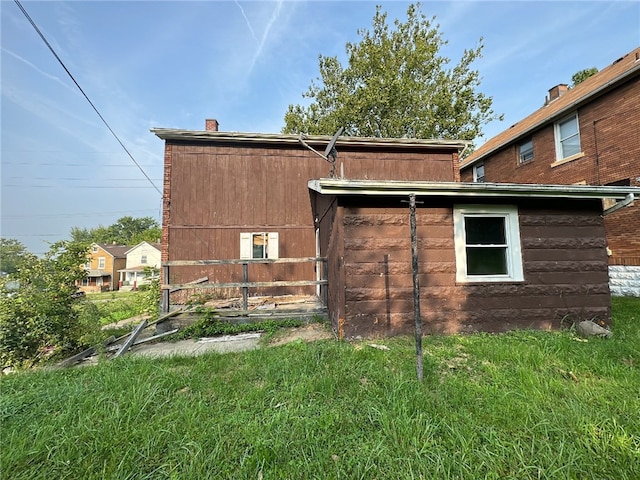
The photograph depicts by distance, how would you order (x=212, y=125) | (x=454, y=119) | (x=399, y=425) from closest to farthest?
(x=399, y=425) < (x=212, y=125) < (x=454, y=119)

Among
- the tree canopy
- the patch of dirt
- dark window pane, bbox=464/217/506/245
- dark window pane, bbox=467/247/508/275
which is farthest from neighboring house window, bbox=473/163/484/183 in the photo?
the tree canopy

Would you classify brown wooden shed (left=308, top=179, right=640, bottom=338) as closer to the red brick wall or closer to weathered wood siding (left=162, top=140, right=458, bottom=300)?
weathered wood siding (left=162, top=140, right=458, bottom=300)

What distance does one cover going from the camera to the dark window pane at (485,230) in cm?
509

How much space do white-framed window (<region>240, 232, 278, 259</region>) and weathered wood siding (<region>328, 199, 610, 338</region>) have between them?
4949 millimetres

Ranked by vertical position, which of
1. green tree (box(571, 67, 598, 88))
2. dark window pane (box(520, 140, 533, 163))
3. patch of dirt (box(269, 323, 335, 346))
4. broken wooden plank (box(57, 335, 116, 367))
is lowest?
broken wooden plank (box(57, 335, 116, 367))

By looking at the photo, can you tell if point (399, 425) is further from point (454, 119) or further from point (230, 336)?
point (454, 119)

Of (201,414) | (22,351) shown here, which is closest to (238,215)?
(22,351)

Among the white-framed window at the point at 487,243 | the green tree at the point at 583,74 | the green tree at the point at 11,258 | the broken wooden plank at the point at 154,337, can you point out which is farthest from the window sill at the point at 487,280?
the green tree at the point at 583,74

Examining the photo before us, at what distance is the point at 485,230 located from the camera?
5.14 meters

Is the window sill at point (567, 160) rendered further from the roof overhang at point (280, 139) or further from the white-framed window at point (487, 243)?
the white-framed window at point (487, 243)

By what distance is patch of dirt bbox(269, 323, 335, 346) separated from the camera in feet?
15.5

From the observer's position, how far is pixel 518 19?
327 inches

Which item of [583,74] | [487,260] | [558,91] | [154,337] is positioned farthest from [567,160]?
[583,74]

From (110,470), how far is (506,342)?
491 centimetres
